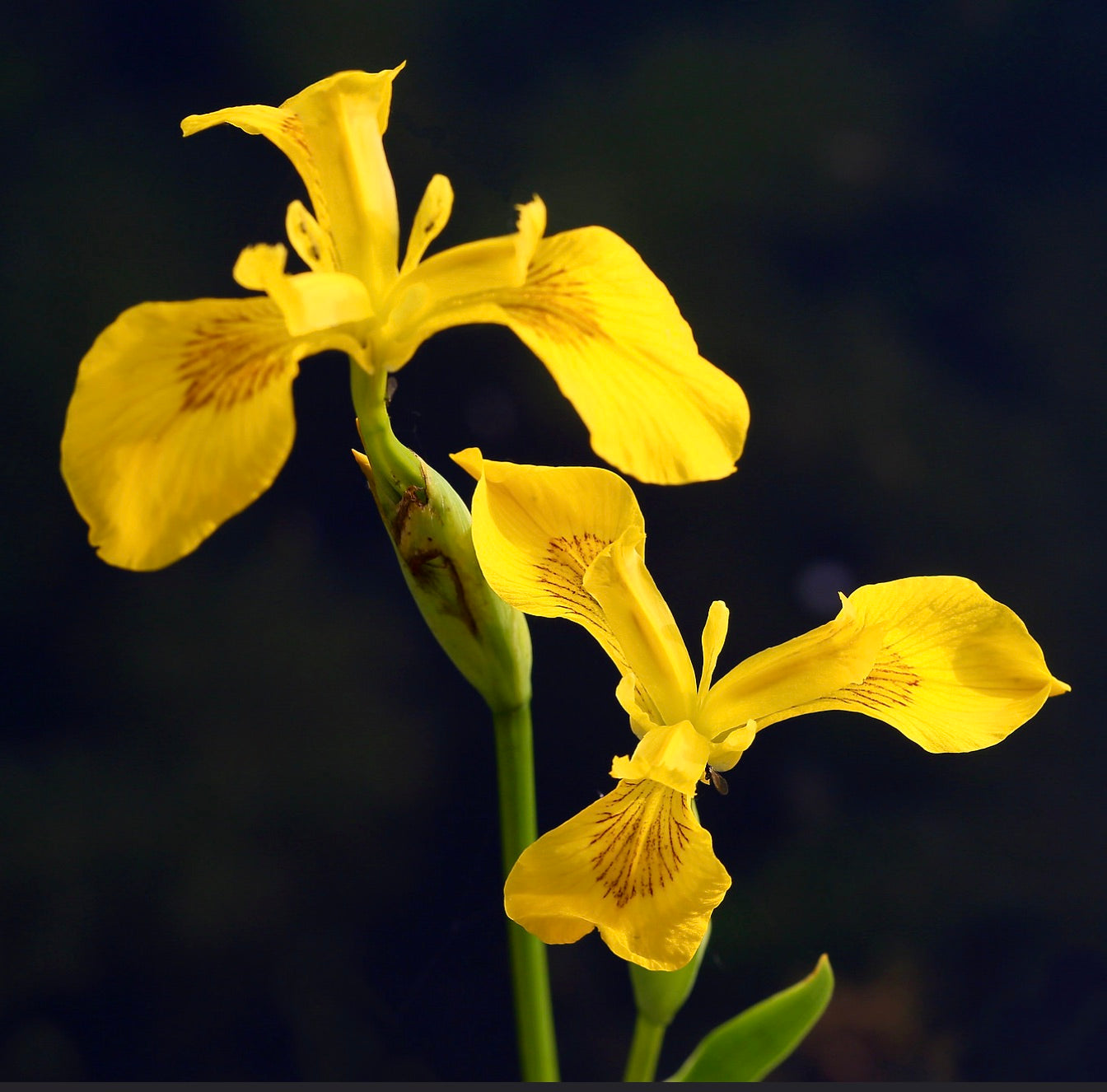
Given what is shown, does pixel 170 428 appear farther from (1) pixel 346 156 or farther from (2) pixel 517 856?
(2) pixel 517 856

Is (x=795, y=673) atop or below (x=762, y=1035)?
atop

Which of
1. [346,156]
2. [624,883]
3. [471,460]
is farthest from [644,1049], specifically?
[346,156]

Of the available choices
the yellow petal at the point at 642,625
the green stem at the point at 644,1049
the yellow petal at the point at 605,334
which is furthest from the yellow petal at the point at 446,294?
the green stem at the point at 644,1049

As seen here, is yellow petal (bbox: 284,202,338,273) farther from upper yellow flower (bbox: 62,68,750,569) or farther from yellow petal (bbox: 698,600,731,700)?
yellow petal (bbox: 698,600,731,700)

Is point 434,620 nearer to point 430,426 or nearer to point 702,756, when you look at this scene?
point 702,756

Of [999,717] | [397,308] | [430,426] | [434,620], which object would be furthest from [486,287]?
[430,426]

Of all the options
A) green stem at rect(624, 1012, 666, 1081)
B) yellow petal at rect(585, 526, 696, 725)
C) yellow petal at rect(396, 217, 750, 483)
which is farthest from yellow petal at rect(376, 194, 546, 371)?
green stem at rect(624, 1012, 666, 1081)
